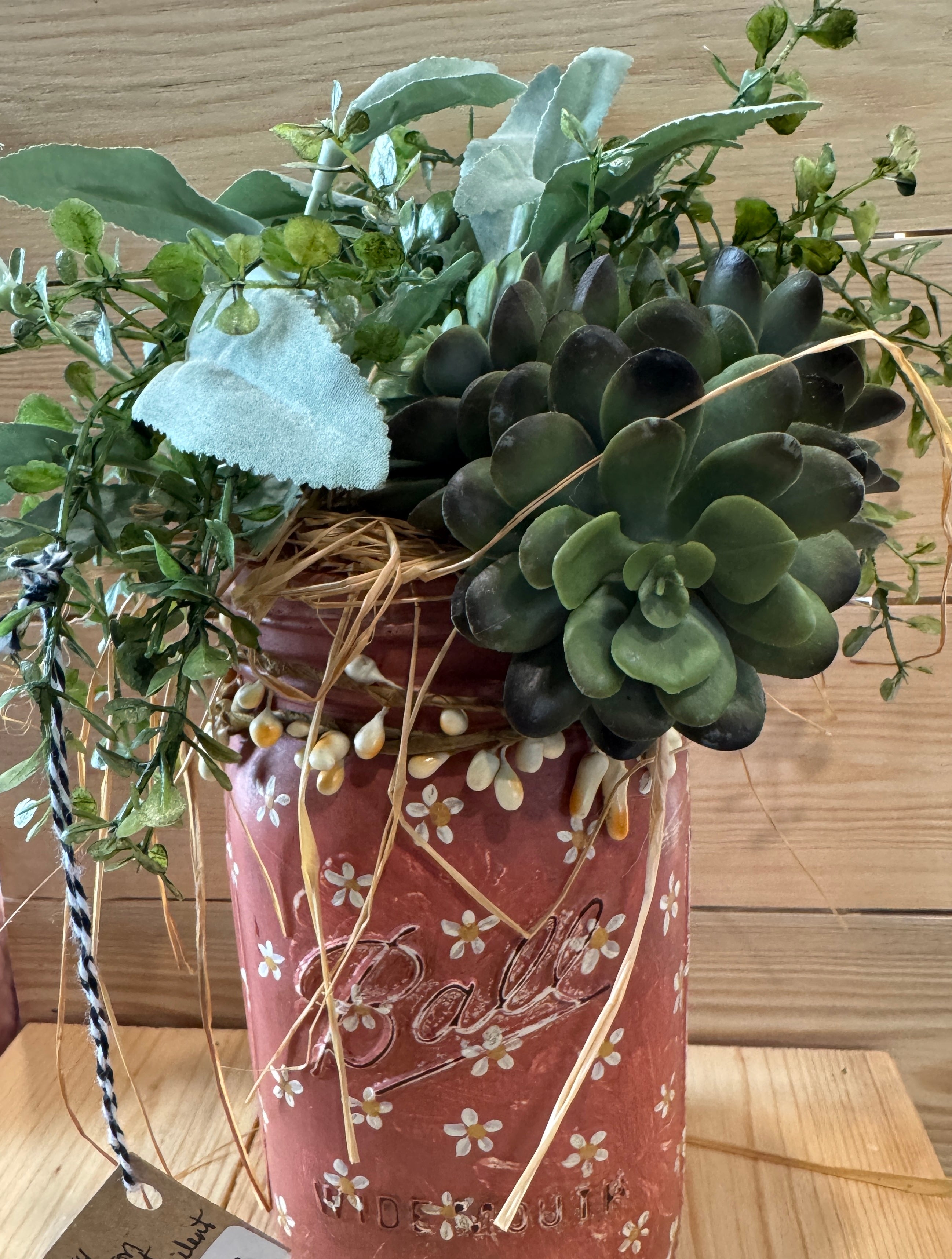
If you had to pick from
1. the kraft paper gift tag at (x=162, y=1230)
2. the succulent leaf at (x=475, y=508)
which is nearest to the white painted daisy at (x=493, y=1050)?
the kraft paper gift tag at (x=162, y=1230)

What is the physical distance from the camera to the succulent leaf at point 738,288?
1.17 ft

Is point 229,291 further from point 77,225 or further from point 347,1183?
point 347,1183

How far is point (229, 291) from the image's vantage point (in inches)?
13.9

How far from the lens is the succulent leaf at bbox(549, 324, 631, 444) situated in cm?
32

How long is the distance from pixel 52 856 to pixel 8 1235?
0.25 meters

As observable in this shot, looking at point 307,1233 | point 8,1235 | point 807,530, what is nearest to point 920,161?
point 807,530

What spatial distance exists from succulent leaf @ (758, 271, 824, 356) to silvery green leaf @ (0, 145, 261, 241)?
0.22 meters

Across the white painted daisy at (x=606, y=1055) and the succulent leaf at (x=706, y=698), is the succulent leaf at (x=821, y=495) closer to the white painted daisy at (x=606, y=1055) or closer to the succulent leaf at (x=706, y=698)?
the succulent leaf at (x=706, y=698)

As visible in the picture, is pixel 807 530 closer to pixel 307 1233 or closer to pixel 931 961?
pixel 307 1233

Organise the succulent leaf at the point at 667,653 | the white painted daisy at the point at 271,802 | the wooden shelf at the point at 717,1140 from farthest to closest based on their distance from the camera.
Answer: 1. the wooden shelf at the point at 717,1140
2. the white painted daisy at the point at 271,802
3. the succulent leaf at the point at 667,653

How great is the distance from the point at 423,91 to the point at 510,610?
25 cm

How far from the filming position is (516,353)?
36 centimetres

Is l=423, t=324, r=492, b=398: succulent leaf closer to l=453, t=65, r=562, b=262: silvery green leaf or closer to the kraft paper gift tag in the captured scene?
l=453, t=65, r=562, b=262: silvery green leaf

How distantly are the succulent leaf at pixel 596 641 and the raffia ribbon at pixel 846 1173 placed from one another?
441 millimetres
